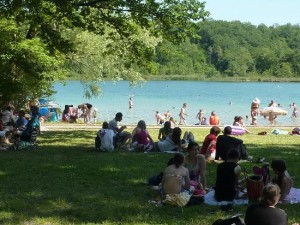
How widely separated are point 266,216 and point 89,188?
436cm

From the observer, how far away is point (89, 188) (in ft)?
29.5

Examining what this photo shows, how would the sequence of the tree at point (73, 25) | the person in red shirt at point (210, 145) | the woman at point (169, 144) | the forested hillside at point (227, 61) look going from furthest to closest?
the forested hillside at point (227, 61)
the tree at point (73, 25)
the woman at point (169, 144)
the person in red shirt at point (210, 145)

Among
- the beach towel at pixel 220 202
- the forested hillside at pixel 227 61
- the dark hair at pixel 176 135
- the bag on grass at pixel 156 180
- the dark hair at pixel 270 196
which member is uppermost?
the forested hillside at pixel 227 61

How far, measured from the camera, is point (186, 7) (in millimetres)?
16812

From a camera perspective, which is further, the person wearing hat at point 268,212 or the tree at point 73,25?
the tree at point 73,25

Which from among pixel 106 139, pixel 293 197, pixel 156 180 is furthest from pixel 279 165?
pixel 106 139

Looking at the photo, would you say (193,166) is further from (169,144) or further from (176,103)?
(176,103)

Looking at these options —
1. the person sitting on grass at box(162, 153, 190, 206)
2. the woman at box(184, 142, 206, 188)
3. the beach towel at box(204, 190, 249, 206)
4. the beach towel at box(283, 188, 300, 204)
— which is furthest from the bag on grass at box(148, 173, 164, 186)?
the beach towel at box(283, 188, 300, 204)

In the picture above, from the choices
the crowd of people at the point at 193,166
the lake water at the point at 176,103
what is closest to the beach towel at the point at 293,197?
the crowd of people at the point at 193,166

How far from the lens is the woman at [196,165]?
920cm

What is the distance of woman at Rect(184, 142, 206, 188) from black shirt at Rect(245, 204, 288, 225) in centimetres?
361

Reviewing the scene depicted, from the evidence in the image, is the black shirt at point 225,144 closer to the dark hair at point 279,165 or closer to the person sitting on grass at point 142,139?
the person sitting on grass at point 142,139

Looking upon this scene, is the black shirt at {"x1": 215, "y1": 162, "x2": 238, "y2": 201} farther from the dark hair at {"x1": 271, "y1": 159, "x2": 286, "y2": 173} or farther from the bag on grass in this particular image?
the bag on grass

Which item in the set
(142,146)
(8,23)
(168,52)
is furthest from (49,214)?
(168,52)
